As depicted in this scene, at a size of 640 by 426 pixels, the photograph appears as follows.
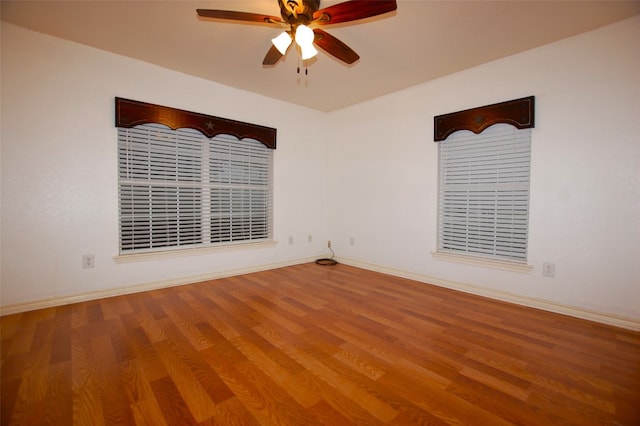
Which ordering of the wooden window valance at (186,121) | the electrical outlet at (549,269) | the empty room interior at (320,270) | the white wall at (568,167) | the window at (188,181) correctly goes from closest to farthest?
the empty room interior at (320,270)
the white wall at (568,167)
the electrical outlet at (549,269)
the wooden window valance at (186,121)
the window at (188,181)

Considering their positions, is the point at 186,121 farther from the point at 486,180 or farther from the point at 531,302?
the point at 531,302

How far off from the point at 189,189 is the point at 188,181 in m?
0.10

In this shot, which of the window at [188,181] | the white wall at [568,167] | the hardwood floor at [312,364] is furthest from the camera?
the window at [188,181]

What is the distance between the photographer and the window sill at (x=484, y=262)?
9.50 ft

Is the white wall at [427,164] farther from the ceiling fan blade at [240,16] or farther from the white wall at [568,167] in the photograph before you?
the ceiling fan blade at [240,16]

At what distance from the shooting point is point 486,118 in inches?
121

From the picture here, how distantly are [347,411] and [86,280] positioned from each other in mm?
2930

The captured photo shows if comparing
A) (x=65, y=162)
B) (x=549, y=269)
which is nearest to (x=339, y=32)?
(x=65, y=162)

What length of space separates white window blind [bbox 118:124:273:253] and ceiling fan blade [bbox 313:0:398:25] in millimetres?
2319

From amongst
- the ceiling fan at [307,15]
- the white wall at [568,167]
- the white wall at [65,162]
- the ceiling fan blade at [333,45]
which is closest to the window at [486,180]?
the white wall at [568,167]

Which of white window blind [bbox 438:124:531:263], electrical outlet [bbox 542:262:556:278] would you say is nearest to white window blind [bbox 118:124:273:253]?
white window blind [bbox 438:124:531:263]

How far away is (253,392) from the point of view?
1.56 meters

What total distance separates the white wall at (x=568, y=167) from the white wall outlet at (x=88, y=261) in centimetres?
368

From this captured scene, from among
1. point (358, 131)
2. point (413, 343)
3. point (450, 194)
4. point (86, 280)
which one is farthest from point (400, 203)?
point (86, 280)
